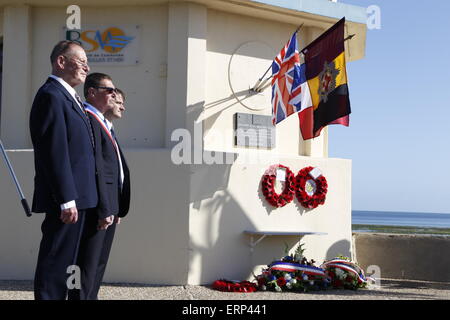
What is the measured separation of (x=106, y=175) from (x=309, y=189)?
4384 mm

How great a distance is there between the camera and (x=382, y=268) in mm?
8398

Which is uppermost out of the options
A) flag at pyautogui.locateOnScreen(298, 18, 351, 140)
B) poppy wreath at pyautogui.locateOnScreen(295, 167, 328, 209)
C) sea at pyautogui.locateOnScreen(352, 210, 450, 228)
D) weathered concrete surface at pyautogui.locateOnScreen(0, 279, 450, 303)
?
flag at pyautogui.locateOnScreen(298, 18, 351, 140)

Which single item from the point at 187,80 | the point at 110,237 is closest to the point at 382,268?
the point at 187,80

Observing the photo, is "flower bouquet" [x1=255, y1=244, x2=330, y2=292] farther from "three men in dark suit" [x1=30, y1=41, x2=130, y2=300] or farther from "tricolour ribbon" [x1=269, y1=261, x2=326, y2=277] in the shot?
"three men in dark suit" [x1=30, y1=41, x2=130, y2=300]

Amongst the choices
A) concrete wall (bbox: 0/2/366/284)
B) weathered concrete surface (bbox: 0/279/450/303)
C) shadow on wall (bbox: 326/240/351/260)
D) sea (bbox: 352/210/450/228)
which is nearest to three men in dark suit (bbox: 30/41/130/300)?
weathered concrete surface (bbox: 0/279/450/303)

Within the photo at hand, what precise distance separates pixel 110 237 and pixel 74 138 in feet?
2.64

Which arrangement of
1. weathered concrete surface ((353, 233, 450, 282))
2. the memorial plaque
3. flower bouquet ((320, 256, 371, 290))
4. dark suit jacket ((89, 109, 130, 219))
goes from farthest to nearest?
weathered concrete surface ((353, 233, 450, 282))
the memorial plaque
flower bouquet ((320, 256, 371, 290))
dark suit jacket ((89, 109, 130, 219))

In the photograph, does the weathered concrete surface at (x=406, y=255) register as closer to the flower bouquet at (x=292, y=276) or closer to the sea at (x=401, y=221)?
the flower bouquet at (x=292, y=276)

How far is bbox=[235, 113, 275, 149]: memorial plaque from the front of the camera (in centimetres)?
771

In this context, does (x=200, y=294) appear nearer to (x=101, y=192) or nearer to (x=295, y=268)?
(x=295, y=268)

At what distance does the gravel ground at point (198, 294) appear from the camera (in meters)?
6.13

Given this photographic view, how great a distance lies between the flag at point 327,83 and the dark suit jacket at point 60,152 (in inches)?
148

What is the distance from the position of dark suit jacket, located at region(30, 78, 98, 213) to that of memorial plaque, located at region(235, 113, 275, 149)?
4.27 meters

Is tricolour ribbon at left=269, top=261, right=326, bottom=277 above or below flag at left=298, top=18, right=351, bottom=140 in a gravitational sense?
below
